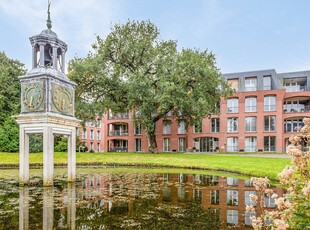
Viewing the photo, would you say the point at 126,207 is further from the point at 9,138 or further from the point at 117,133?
the point at 117,133

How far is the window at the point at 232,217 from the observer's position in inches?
277

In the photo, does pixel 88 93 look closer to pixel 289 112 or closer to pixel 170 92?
pixel 170 92

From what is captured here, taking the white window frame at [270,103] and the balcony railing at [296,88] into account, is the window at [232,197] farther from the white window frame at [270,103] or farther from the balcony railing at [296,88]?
the balcony railing at [296,88]

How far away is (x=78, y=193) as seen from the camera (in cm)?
1129

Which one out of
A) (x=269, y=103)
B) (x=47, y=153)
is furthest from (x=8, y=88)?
(x=269, y=103)

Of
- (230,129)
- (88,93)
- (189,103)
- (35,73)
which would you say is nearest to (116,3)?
(35,73)

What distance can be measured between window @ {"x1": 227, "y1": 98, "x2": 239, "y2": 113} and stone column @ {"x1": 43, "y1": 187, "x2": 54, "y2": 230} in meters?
37.6

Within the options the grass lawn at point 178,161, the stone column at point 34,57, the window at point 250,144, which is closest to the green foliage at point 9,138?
the grass lawn at point 178,161

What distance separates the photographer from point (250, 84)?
45.7 meters

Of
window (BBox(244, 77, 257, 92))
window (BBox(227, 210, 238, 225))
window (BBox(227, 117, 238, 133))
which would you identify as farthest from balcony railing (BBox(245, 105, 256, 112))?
window (BBox(227, 210, 238, 225))

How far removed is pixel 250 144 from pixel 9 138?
111 feet

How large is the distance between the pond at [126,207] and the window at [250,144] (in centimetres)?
3332

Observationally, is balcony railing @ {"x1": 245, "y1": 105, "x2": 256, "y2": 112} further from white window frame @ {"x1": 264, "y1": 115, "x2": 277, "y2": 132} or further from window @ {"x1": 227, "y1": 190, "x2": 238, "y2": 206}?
window @ {"x1": 227, "y1": 190, "x2": 238, "y2": 206}

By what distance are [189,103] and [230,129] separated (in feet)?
61.2
